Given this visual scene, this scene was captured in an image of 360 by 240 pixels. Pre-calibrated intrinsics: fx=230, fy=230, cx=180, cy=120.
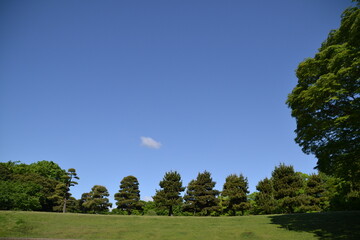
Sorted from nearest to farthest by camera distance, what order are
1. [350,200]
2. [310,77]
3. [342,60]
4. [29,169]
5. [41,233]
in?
[342,60], [310,77], [41,233], [350,200], [29,169]

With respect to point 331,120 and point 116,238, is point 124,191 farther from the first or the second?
point 331,120

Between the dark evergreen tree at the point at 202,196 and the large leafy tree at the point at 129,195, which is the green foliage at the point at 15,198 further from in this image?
the dark evergreen tree at the point at 202,196

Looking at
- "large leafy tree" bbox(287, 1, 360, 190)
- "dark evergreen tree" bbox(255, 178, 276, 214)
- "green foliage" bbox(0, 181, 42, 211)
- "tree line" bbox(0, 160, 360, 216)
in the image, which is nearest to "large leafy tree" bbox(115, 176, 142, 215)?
"tree line" bbox(0, 160, 360, 216)

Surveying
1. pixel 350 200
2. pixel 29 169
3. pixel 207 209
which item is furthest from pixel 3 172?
pixel 350 200

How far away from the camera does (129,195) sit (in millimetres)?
50312

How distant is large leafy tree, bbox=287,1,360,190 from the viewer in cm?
1479

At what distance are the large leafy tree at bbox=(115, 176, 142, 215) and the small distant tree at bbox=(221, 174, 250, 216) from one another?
766 inches

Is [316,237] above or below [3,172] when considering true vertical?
below

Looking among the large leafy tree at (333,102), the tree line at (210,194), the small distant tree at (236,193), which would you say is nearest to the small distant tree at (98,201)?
the tree line at (210,194)

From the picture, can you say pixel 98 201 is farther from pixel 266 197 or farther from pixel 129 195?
pixel 266 197

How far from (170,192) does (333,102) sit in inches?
1253

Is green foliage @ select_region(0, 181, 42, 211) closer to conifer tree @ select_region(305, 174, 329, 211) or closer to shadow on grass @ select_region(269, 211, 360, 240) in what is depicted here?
shadow on grass @ select_region(269, 211, 360, 240)

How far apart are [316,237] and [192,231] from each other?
10003mm

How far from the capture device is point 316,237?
16281 millimetres
